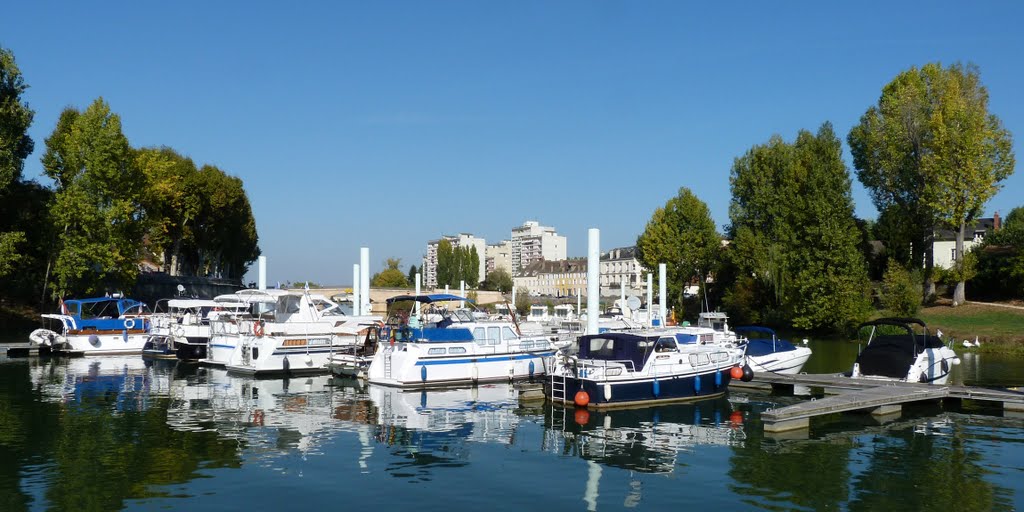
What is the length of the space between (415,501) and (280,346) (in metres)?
23.3

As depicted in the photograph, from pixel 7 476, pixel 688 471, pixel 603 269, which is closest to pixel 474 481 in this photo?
pixel 688 471

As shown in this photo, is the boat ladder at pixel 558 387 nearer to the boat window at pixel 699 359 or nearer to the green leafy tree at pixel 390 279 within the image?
the boat window at pixel 699 359

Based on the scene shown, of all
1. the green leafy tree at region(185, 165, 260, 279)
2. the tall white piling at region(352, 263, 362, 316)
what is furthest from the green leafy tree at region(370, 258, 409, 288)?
the tall white piling at region(352, 263, 362, 316)

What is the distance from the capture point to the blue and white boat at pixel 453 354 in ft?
107

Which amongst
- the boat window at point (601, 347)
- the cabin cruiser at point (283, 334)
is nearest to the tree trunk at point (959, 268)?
the boat window at point (601, 347)

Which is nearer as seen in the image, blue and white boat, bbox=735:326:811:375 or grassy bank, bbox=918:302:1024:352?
blue and white boat, bbox=735:326:811:375

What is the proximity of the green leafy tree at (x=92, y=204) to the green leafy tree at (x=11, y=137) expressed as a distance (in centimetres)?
265

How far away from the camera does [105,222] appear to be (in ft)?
189

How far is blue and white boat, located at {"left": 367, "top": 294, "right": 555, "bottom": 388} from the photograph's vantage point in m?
32.5

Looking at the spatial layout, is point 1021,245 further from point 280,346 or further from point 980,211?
point 280,346

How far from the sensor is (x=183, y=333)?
4453cm

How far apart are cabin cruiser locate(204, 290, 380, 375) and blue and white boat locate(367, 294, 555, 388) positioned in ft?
15.1

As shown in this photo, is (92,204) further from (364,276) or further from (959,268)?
(959,268)

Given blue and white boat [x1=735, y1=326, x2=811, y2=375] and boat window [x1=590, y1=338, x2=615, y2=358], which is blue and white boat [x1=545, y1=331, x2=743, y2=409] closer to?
boat window [x1=590, y1=338, x2=615, y2=358]
